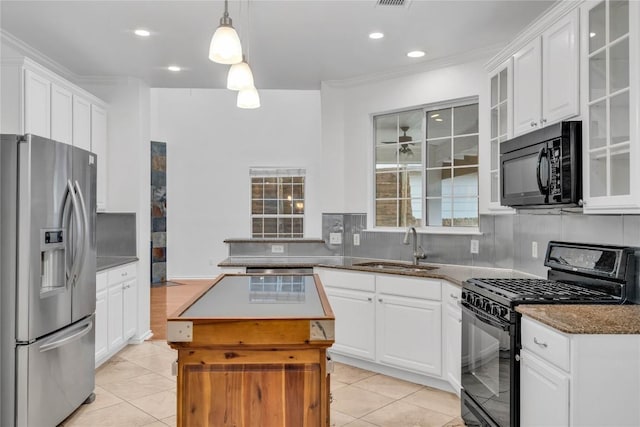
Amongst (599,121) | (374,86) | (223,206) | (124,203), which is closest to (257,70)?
(374,86)

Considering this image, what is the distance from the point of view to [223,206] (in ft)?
29.5

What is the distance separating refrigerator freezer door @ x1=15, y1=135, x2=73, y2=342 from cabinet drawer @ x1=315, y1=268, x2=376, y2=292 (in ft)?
6.45

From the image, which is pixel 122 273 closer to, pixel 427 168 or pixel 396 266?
pixel 396 266

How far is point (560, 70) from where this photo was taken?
2.42 metres

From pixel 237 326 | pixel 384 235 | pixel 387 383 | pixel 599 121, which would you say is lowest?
pixel 387 383

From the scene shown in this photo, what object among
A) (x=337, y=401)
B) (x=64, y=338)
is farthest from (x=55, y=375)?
(x=337, y=401)

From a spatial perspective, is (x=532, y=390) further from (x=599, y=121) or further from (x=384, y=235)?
(x=384, y=235)

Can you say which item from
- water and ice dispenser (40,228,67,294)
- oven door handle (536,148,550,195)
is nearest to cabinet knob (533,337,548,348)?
oven door handle (536,148,550,195)

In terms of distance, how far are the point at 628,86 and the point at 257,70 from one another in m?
3.22

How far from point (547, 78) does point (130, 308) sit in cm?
393

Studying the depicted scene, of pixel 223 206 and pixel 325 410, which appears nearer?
pixel 325 410

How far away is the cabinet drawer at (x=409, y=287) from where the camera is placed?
3397 mm

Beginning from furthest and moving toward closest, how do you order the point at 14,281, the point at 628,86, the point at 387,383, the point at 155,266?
the point at 155,266 → the point at 387,383 → the point at 14,281 → the point at 628,86

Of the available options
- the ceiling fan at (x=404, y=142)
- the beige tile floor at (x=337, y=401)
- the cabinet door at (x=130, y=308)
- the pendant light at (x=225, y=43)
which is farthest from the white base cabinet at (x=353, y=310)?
the pendant light at (x=225, y=43)
